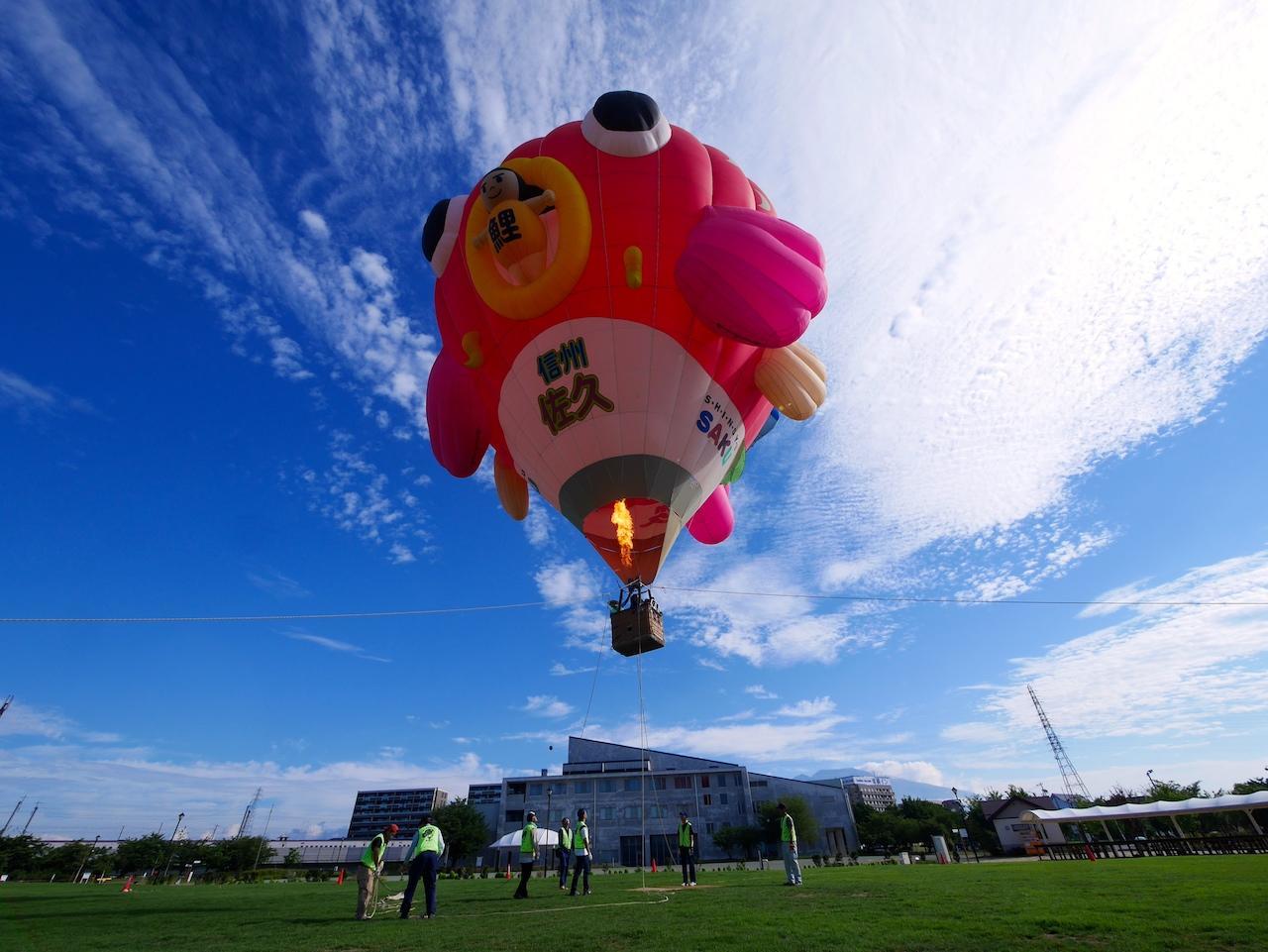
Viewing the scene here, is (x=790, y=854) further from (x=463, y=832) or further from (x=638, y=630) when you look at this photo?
(x=463, y=832)

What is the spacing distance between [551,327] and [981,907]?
30.5 ft

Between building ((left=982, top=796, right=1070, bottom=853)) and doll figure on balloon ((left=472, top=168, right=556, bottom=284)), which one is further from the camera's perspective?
building ((left=982, top=796, right=1070, bottom=853))

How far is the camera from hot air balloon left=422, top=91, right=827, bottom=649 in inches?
384

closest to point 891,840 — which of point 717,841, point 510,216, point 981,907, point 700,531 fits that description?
point 717,841

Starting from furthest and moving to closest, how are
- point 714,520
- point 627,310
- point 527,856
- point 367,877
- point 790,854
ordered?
1. point 714,520
2. point 790,854
3. point 527,856
4. point 627,310
5. point 367,877

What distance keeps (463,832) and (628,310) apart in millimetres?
64190

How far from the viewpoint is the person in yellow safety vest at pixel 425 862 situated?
26.4 feet

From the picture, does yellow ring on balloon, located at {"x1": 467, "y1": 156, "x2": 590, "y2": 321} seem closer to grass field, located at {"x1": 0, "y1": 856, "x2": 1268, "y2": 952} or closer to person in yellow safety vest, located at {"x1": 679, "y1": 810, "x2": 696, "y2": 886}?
grass field, located at {"x1": 0, "y1": 856, "x2": 1268, "y2": 952}

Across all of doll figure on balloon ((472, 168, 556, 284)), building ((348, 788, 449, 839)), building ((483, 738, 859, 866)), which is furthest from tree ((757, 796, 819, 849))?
building ((348, 788, 449, 839))

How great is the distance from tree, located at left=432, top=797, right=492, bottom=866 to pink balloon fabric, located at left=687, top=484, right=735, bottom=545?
57.2 meters

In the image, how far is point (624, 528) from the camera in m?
11.0

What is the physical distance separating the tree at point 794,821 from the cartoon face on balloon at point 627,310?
177 ft

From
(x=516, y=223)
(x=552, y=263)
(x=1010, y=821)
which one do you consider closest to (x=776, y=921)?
(x=552, y=263)

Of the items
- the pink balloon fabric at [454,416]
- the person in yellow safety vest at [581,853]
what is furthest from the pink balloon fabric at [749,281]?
the person in yellow safety vest at [581,853]
